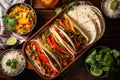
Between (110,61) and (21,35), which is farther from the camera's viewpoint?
(21,35)

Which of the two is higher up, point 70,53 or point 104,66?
point 70,53

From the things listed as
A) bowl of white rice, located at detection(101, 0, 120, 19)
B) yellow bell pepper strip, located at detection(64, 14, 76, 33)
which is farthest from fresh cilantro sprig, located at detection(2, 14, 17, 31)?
bowl of white rice, located at detection(101, 0, 120, 19)

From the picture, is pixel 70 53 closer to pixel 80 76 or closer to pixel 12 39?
pixel 80 76

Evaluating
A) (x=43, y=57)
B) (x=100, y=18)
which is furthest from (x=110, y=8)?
(x=43, y=57)

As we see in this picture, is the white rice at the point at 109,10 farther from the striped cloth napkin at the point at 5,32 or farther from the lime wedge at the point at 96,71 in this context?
the striped cloth napkin at the point at 5,32

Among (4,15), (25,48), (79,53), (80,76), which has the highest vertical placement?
(4,15)

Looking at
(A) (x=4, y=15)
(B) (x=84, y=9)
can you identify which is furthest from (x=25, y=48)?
(B) (x=84, y=9)

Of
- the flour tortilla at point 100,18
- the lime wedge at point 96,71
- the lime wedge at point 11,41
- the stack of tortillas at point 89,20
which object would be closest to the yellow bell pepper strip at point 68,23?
the stack of tortillas at point 89,20
